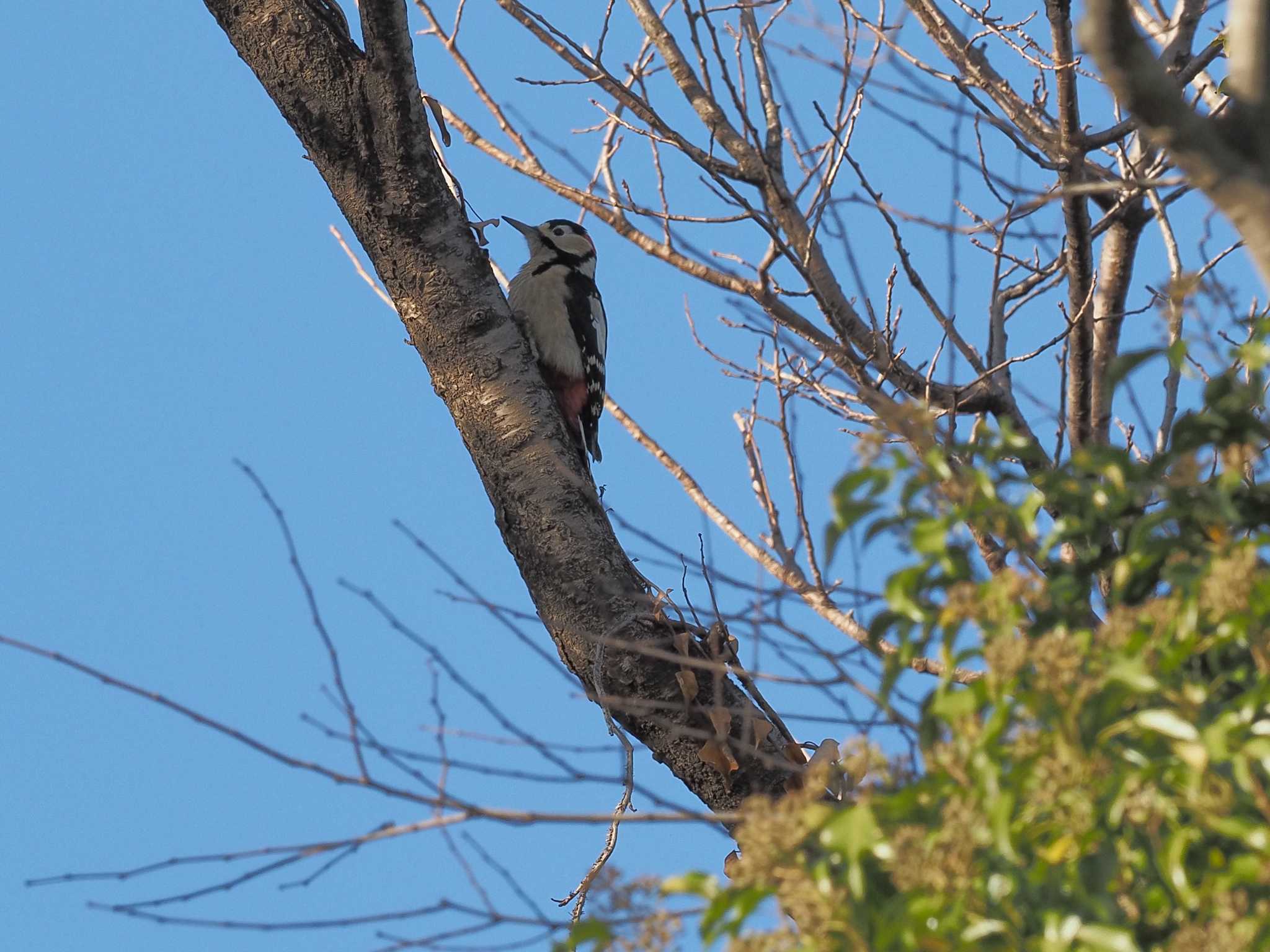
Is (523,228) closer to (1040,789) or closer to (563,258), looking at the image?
(563,258)

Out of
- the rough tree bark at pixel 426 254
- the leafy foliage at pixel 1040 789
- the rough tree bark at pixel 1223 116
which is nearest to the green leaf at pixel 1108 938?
the leafy foliage at pixel 1040 789

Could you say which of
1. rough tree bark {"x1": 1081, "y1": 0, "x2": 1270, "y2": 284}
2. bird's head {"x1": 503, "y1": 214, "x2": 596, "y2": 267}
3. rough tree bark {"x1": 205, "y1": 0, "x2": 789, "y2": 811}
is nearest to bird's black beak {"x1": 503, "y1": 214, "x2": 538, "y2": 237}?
bird's head {"x1": 503, "y1": 214, "x2": 596, "y2": 267}

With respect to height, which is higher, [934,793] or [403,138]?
[403,138]

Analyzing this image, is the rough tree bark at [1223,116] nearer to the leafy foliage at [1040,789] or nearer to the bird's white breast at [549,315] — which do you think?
the leafy foliage at [1040,789]

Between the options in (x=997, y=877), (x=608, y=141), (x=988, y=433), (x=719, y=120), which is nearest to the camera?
(x=997, y=877)

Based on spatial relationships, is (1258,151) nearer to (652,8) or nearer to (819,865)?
(819,865)

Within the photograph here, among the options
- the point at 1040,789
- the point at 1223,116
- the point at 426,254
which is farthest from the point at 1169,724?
the point at 426,254

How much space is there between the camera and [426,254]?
3.64 metres

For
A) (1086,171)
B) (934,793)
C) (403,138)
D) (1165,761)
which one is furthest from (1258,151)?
(403,138)

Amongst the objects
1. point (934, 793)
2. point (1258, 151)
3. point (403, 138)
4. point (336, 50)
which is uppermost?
point (336, 50)

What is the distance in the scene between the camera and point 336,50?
11.9ft

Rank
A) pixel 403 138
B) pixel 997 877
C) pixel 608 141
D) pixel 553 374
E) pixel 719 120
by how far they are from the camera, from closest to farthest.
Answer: pixel 997 877
pixel 403 138
pixel 719 120
pixel 608 141
pixel 553 374

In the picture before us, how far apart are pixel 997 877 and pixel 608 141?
3528 mm

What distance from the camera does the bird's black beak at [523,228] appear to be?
6.97 metres
